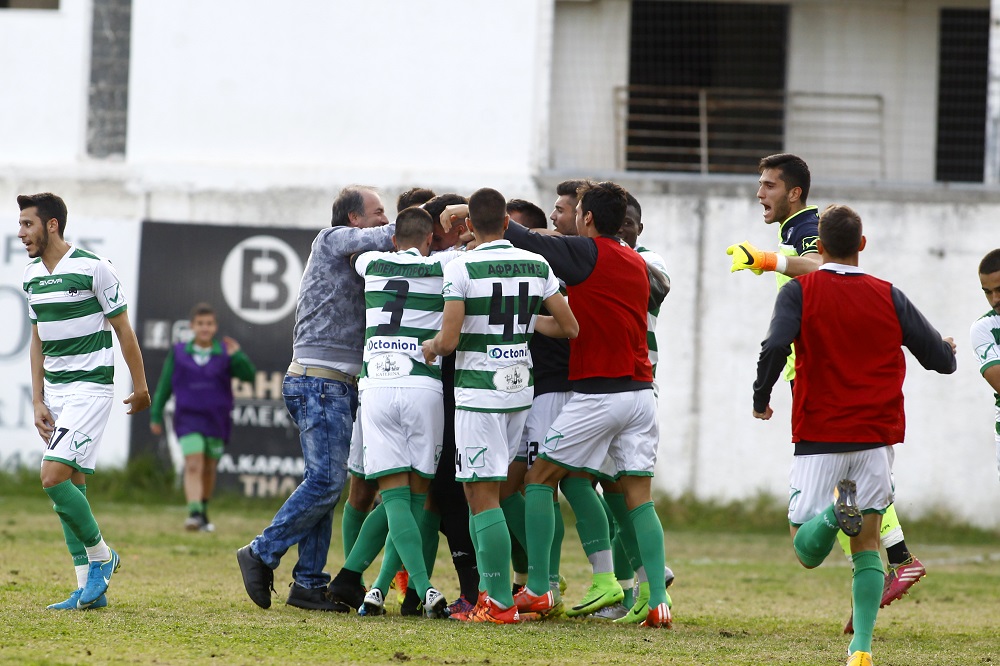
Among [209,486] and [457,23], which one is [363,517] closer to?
[209,486]

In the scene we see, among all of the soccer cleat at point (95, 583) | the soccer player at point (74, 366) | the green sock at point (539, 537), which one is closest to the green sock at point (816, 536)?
the green sock at point (539, 537)

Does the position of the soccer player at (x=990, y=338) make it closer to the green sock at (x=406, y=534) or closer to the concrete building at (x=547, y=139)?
the green sock at (x=406, y=534)

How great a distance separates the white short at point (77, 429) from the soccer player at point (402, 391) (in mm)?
1392

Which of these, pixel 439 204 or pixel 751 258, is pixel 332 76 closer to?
pixel 439 204

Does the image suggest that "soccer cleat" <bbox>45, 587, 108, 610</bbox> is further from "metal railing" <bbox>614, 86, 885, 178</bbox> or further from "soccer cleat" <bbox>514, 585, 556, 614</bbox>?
"metal railing" <bbox>614, 86, 885, 178</bbox>

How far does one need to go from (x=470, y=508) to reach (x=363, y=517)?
1.07m

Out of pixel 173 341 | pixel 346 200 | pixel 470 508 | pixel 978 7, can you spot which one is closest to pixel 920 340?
pixel 470 508

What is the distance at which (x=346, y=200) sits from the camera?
23.8 ft

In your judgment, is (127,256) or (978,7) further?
(978,7)

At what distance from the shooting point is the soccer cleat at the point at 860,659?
213 inches

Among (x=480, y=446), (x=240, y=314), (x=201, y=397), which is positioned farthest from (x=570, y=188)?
(x=240, y=314)

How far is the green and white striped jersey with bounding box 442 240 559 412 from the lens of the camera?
6.50 m

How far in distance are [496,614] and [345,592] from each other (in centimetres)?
93

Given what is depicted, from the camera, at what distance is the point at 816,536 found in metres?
5.55
